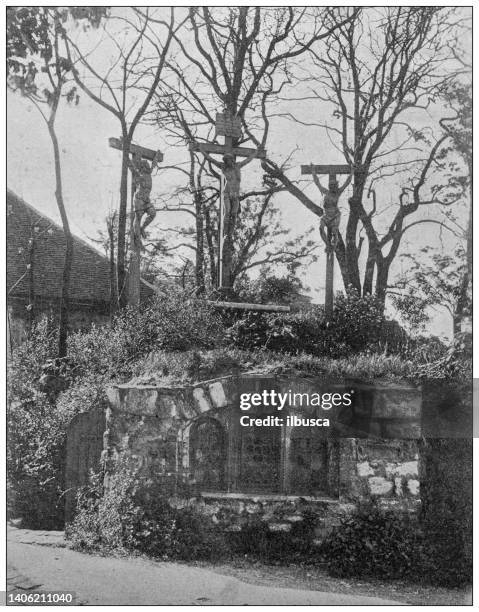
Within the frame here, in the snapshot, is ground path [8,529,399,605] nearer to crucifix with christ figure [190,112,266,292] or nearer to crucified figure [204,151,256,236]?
crucifix with christ figure [190,112,266,292]

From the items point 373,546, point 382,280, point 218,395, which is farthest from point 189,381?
point 382,280

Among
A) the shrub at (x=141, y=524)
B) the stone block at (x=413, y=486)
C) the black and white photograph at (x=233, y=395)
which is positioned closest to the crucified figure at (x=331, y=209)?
the black and white photograph at (x=233, y=395)

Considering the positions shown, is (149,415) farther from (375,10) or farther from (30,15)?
(375,10)

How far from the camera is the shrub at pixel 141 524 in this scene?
686 cm

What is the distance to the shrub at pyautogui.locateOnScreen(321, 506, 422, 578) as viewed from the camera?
263 inches

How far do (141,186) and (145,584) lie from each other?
16.4ft

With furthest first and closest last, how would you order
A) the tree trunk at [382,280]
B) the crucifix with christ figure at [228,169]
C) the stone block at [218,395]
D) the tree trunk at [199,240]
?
the tree trunk at [199,240]
the tree trunk at [382,280]
the crucifix with christ figure at [228,169]
the stone block at [218,395]

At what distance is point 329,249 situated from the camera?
30.1 feet

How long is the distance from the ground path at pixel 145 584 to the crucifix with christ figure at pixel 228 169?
4.16m

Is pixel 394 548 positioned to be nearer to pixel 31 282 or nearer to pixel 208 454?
pixel 208 454

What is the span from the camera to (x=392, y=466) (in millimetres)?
7027

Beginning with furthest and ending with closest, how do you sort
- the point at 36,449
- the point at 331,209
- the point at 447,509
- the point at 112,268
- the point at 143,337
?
1. the point at 331,209
2. the point at 112,268
3. the point at 36,449
4. the point at 143,337
5. the point at 447,509

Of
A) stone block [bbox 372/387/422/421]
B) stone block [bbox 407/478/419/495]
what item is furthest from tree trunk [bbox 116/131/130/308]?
stone block [bbox 407/478/419/495]

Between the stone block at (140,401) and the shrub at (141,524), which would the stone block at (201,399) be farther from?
the shrub at (141,524)
